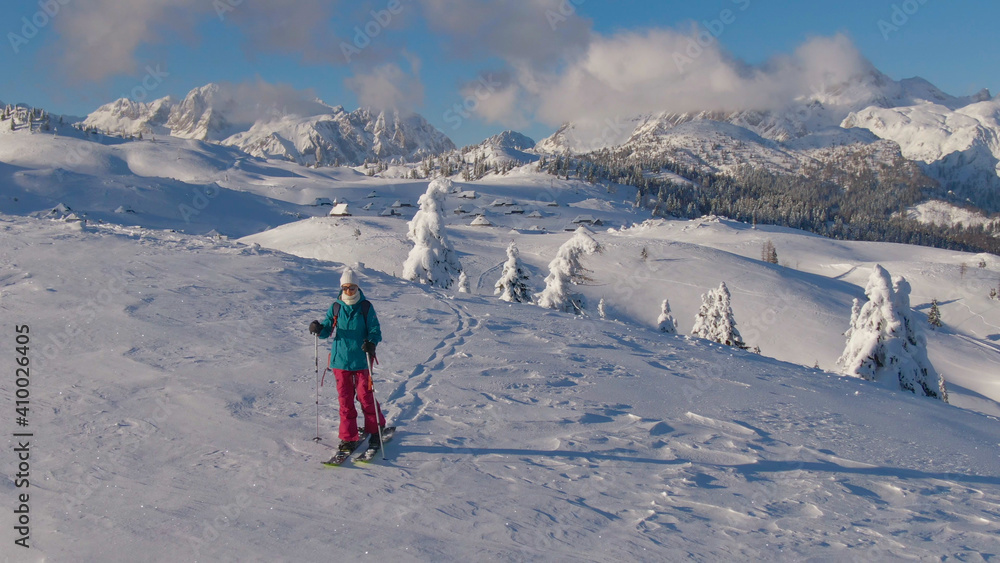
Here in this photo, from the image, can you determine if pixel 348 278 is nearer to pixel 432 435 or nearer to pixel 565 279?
pixel 432 435

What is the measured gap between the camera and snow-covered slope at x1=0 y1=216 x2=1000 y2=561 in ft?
14.9

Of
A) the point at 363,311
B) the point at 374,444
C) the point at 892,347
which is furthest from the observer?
the point at 892,347

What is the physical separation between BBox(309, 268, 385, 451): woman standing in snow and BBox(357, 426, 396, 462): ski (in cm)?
8

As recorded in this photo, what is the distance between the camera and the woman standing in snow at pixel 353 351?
6.30m

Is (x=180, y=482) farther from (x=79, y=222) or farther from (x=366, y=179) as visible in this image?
(x=366, y=179)

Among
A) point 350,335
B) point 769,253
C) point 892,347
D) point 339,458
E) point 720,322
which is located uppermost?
point 769,253

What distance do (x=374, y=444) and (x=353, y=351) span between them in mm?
1063

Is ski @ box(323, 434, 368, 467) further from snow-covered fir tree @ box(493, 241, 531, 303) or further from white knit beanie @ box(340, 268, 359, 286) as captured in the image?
snow-covered fir tree @ box(493, 241, 531, 303)

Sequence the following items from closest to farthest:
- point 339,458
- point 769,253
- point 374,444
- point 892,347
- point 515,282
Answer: point 339,458 < point 374,444 < point 892,347 < point 515,282 < point 769,253

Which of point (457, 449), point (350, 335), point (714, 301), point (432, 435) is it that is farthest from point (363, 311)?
point (714, 301)

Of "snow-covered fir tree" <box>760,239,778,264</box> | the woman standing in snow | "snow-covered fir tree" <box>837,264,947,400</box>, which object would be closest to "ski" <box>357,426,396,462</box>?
the woman standing in snow

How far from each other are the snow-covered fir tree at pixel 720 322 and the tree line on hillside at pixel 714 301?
57mm

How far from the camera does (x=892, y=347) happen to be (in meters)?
23.7

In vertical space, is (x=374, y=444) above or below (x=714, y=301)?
below
